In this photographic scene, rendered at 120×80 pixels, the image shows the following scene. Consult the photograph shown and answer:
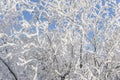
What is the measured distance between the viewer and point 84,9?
850 cm

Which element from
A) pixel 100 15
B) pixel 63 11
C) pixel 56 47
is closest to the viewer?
pixel 56 47

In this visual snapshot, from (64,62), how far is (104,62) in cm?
96

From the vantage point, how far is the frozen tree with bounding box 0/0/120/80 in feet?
26.0

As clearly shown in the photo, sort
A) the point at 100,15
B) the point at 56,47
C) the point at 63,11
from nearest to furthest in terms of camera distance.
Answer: the point at 56,47
the point at 63,11
the point at 100,15

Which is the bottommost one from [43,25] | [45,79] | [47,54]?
[45,79]

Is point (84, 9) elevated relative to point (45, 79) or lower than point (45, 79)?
elevated

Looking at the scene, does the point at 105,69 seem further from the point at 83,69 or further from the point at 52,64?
the point at 52,64

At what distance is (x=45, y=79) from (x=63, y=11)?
1.78 meters

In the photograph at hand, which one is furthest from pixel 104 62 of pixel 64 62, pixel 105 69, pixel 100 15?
pixel 100 15

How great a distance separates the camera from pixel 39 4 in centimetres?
831

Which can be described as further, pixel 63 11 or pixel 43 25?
pixel 63 11

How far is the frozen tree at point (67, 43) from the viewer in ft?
26.0

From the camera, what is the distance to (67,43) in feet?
25.4

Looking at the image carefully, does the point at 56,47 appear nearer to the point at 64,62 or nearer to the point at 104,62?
the point at 64,62
